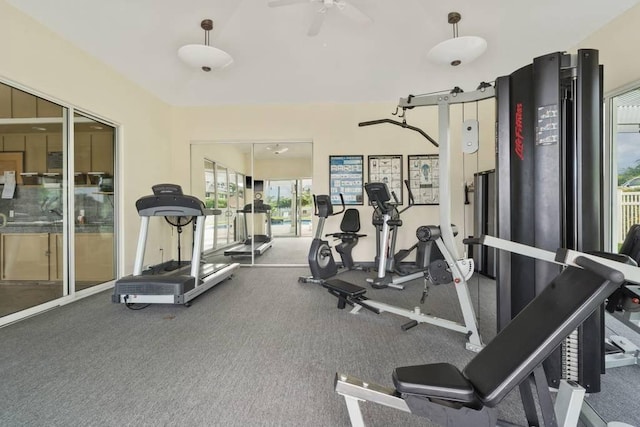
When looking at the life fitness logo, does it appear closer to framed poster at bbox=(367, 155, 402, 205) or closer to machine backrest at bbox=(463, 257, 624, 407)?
machine backrest at bbox=(463, 257, 624, 407)

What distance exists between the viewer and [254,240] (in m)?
6.79

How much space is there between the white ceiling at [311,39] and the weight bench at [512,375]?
11.1 feet

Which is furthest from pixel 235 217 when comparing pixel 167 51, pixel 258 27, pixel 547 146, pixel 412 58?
pixel 547 146

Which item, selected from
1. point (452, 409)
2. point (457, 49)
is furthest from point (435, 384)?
point (457, 49)

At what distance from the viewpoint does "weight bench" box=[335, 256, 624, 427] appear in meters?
1.05

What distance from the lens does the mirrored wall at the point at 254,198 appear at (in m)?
5.74

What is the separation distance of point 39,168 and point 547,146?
499cm

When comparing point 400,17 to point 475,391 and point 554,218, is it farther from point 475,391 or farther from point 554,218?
point 475,391

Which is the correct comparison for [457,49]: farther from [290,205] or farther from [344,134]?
[290,205]

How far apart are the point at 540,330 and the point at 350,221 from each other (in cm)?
373

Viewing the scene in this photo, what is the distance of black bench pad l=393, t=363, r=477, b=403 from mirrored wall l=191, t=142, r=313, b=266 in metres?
3.82

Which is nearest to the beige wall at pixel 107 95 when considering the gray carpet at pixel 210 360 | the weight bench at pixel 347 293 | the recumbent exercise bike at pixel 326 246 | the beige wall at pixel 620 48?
the gray carpet at pixel 210 360

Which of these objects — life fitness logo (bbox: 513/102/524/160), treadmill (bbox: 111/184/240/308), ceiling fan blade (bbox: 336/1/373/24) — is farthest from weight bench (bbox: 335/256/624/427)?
ceiling fan blade (bbox: 336/1/373/24)

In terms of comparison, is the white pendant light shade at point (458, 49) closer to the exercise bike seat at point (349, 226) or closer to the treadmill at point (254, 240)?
the exercise bike seat at point (349, 226)
